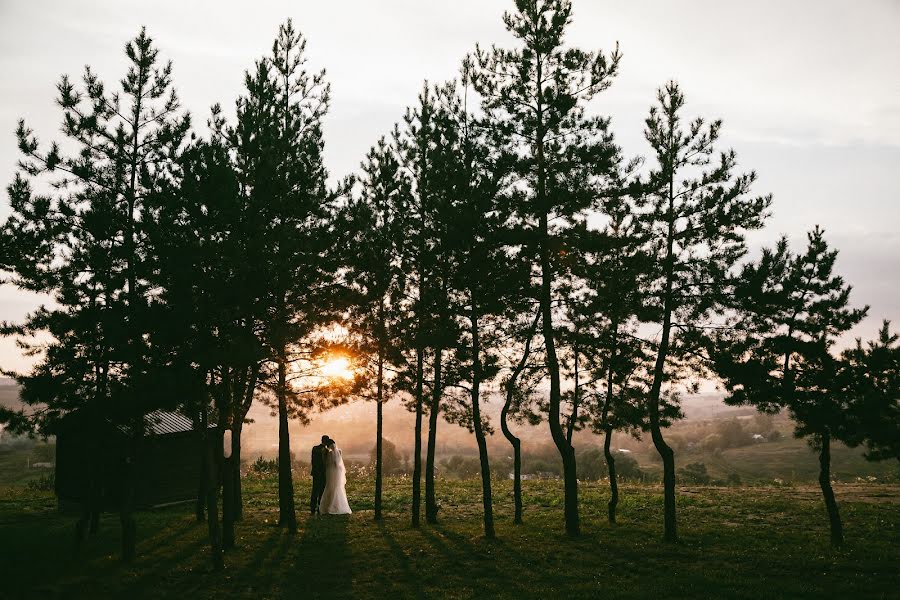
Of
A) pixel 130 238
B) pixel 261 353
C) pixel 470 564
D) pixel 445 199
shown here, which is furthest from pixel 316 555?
pixel 445 199

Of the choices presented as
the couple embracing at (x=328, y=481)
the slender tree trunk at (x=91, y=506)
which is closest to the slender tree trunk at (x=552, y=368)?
the couple embracing at (x=328, y=481)

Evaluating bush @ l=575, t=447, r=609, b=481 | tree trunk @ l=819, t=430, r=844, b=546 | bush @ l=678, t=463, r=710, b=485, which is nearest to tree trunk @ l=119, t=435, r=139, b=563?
tree trunk @ l=819, t=430, r=844, b=546

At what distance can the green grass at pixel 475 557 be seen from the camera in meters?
10.6

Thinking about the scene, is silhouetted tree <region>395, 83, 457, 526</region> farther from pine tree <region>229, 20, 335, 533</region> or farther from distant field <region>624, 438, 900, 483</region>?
distant field <region>624, 438, 900, 483</region>

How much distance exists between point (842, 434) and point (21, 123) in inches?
912

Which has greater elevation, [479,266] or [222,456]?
[479,266]

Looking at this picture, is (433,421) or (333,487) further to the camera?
(333,487)

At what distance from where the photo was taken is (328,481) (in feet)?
66.5

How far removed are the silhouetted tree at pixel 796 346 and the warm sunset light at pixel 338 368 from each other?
36.6 ft

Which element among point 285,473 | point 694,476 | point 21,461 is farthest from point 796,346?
point 21,461

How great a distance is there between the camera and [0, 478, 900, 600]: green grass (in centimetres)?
1061

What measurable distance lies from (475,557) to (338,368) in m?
6.94

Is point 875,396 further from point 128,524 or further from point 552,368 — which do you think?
point 128,524

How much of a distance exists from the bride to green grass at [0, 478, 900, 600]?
79cm
